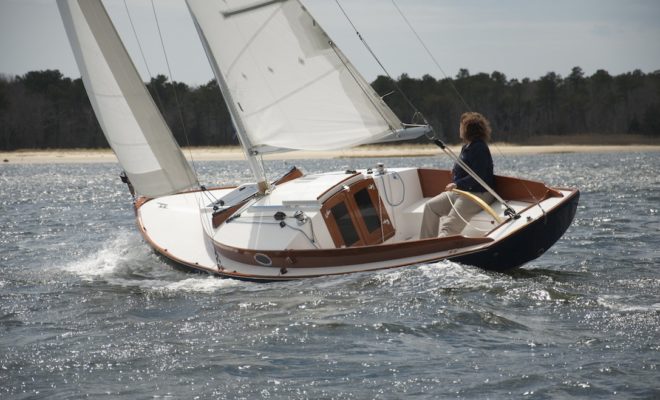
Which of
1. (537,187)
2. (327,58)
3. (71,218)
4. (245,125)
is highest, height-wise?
(327,58)

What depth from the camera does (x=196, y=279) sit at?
37.9 feet

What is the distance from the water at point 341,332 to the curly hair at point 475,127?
5.95 feet

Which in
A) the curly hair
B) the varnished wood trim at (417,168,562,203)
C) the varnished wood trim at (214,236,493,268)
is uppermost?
the curly hair

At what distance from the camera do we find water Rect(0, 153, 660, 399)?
7164 mm

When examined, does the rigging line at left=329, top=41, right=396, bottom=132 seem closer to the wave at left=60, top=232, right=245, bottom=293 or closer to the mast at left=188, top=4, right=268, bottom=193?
the mast at left=188, top=4, right=268, bottom=193

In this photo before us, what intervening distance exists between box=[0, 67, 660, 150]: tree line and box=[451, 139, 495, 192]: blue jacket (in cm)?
6223

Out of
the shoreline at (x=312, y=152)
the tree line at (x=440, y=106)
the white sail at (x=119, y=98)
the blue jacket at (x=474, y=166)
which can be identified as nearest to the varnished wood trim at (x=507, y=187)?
the blue jacket at (x=474, y=166)

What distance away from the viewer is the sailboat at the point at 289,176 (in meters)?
10.5

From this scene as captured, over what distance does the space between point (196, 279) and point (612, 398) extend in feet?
20.6

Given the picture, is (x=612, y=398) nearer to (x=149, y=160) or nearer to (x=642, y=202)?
(x=149, y=160)

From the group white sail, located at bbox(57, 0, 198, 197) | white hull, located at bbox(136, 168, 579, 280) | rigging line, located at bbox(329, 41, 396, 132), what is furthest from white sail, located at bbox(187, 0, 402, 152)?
white sail, located at bbox(57, 0, 198, 197)

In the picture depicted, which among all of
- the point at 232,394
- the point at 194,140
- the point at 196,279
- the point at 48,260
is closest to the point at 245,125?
the point at 196,279

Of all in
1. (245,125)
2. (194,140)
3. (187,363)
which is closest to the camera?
(187,363)

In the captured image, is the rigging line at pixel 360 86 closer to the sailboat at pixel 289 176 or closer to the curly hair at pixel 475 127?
the sailboat at pixel 289 176
